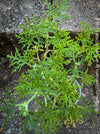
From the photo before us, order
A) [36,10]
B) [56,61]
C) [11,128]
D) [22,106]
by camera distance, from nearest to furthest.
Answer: [22,106] < [56,61] < [11,128] < [36,10]

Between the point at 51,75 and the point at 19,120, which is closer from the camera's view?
the point at 51,75

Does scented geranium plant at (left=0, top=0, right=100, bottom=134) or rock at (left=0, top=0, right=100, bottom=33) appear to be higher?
rock at (left=0, top=0, right=100, bottom=33)

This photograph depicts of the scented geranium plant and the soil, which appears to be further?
the soil

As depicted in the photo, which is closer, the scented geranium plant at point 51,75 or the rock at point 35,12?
the scented geranium plant at point 51,75

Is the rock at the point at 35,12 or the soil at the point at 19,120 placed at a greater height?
the rock at the point at 35,12

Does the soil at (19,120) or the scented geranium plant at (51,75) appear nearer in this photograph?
the scented geranium plant at (51,75)

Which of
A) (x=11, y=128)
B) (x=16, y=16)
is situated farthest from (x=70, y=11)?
(x=11, y=128)

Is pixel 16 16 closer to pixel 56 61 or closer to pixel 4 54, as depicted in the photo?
pixel 4 54

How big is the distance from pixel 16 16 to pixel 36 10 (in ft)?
→ 0.54

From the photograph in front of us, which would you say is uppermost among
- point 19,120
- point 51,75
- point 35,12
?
point 35,12

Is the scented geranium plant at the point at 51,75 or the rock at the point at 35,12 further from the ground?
the rock at the point at 35,12

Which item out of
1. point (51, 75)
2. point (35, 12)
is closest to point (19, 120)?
point (51, 75)

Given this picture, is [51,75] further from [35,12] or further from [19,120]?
[35,12]

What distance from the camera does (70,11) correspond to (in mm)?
1219
